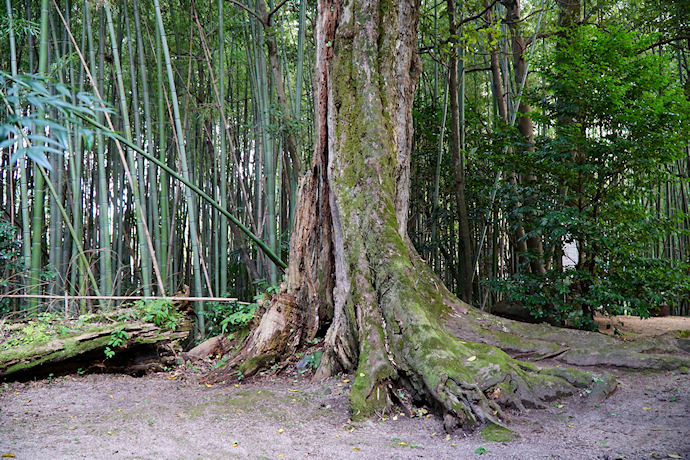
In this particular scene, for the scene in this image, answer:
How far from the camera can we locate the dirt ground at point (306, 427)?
1795 mm

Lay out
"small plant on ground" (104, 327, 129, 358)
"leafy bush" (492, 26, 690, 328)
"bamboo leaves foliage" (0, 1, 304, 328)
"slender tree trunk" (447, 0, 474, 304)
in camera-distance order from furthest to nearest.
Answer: "slender tree trunk" (447, 0, 474, 304)
"bamboo leaves foliage" (0, 1, 304, 328)
"leafy bush" (492, 26, 690, 328)
"small plant on ground" (104, 327, 129, 358)

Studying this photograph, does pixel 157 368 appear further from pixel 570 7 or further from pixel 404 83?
pixel 570 7

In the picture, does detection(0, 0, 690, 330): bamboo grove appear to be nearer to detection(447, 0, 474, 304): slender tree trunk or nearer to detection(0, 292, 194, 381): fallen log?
detection(447, 0, 474, 304): slender tree trunk

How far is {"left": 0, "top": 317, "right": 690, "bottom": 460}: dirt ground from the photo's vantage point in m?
1.79

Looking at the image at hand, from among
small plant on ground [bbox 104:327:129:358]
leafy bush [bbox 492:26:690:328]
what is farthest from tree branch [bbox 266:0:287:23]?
small plant on ground [bbox 104:327:129:358]

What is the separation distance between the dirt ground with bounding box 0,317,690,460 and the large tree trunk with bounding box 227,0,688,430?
15 centimetres

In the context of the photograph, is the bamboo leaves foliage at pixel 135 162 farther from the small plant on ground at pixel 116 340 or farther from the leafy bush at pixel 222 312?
the small plant on ground at pixel 116 340

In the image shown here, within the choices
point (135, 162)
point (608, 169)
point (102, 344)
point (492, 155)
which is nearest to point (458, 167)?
point (492, 155)

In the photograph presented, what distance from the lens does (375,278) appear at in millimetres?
2803

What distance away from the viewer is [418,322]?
2479 millimetres

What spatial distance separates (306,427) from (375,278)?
3.16 feet

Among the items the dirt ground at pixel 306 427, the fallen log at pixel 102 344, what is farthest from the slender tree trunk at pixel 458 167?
the fallen log at pixel 102 344

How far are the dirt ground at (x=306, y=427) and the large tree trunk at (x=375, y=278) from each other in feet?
0.50

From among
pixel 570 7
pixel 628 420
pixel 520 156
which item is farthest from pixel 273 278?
pixel 570 7
